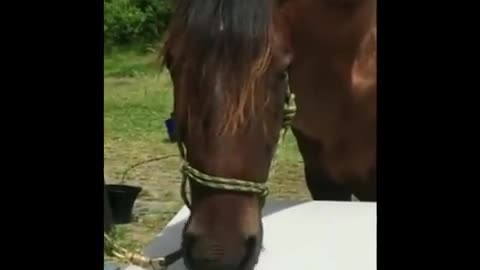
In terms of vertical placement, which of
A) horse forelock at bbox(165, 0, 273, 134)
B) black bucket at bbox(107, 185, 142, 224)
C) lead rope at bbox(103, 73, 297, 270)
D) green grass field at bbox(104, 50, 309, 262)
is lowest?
green grass field at bbox(104, 50, 309, 262)

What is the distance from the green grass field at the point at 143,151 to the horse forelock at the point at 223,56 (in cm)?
81

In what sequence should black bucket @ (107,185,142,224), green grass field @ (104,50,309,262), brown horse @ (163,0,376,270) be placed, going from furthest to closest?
green grass field @ (104,50,309,262), black bucket @ (107,185,142,224), brown horse @ (163,0,376,270)

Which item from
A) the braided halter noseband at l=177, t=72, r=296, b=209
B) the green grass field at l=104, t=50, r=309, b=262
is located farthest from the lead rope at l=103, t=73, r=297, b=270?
the green grass field at l=104, t=50, r=309, b=262

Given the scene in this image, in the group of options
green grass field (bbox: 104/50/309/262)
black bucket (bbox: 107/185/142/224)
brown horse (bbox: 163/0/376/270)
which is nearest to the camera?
brown horse (bbox: 163/0/376/270)

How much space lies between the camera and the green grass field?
1967 millimetres

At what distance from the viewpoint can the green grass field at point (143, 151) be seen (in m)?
1.97

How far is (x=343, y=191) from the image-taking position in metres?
1.17

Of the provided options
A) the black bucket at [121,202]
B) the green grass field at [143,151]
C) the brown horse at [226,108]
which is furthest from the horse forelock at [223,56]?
the green grass field at [143,151]

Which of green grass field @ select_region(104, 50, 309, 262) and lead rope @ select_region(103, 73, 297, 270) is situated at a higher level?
lead rope @ select_region(103, 73, 297, 270)

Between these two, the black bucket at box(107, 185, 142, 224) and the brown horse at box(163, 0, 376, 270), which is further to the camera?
the black bucket at box(107, 185, 142, 224)

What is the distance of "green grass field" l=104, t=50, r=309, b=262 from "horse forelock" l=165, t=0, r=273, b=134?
812 mm

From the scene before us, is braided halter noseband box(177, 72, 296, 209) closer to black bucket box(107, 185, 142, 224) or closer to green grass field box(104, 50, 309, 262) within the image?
black bucket box(107, 185, 142, 224)
